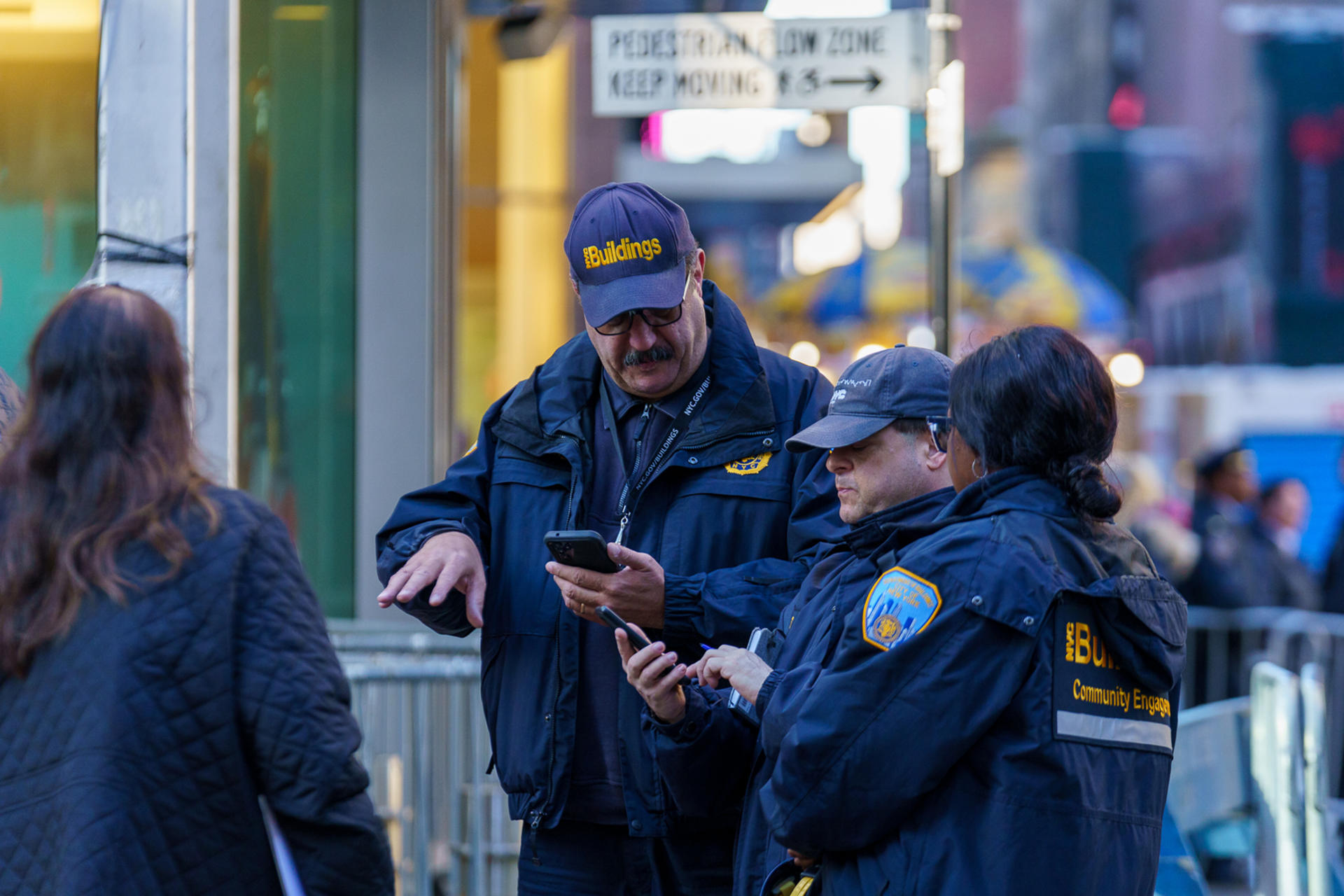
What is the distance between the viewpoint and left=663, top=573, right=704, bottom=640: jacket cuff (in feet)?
10.9

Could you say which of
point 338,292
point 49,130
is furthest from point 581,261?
point 338,292

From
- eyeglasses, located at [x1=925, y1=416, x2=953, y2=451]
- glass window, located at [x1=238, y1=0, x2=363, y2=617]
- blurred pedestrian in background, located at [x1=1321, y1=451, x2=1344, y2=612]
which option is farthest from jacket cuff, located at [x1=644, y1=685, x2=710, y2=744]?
blurred pedestrian in background, located at [x1=1321, y1=451, x2=1344, y2=612]

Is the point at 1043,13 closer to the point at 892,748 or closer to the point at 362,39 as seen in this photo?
the point at 362,39

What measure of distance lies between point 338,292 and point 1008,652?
527 cm

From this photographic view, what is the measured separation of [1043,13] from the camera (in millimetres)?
44188

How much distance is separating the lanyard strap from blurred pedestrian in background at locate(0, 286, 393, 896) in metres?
1.05

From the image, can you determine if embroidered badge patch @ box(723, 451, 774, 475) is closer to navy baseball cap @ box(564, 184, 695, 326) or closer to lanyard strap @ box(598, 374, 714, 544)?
lanyard strap @ box(598, 374, 714, 544)

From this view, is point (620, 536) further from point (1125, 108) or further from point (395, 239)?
point (1125, 108)

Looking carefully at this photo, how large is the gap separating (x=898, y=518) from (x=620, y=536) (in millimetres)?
770

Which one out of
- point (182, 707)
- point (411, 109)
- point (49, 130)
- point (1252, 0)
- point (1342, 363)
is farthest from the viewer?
point (1252, 0)

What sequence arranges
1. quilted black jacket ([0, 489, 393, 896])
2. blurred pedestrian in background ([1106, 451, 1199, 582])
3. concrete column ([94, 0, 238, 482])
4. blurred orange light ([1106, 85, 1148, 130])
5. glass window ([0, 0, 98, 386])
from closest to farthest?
quilted black jacket ([0, 489, 393, 896]) → concrete column ([94, 0, 238, 482]) → glass window ([0, 0, 98, 386]) → blurred pedestrian in background ([1106, 451, 1199, 582]) → blurred orange light ([1106, 85, 1148, 130])

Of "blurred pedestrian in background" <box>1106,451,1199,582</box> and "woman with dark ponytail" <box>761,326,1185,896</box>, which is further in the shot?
"blurred pedestrian in background" <box>1106,451,1199,582</box>

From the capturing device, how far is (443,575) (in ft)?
10.8

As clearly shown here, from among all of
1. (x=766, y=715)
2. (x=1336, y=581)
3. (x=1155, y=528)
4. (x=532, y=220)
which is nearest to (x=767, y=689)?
(x=766, y=715)
